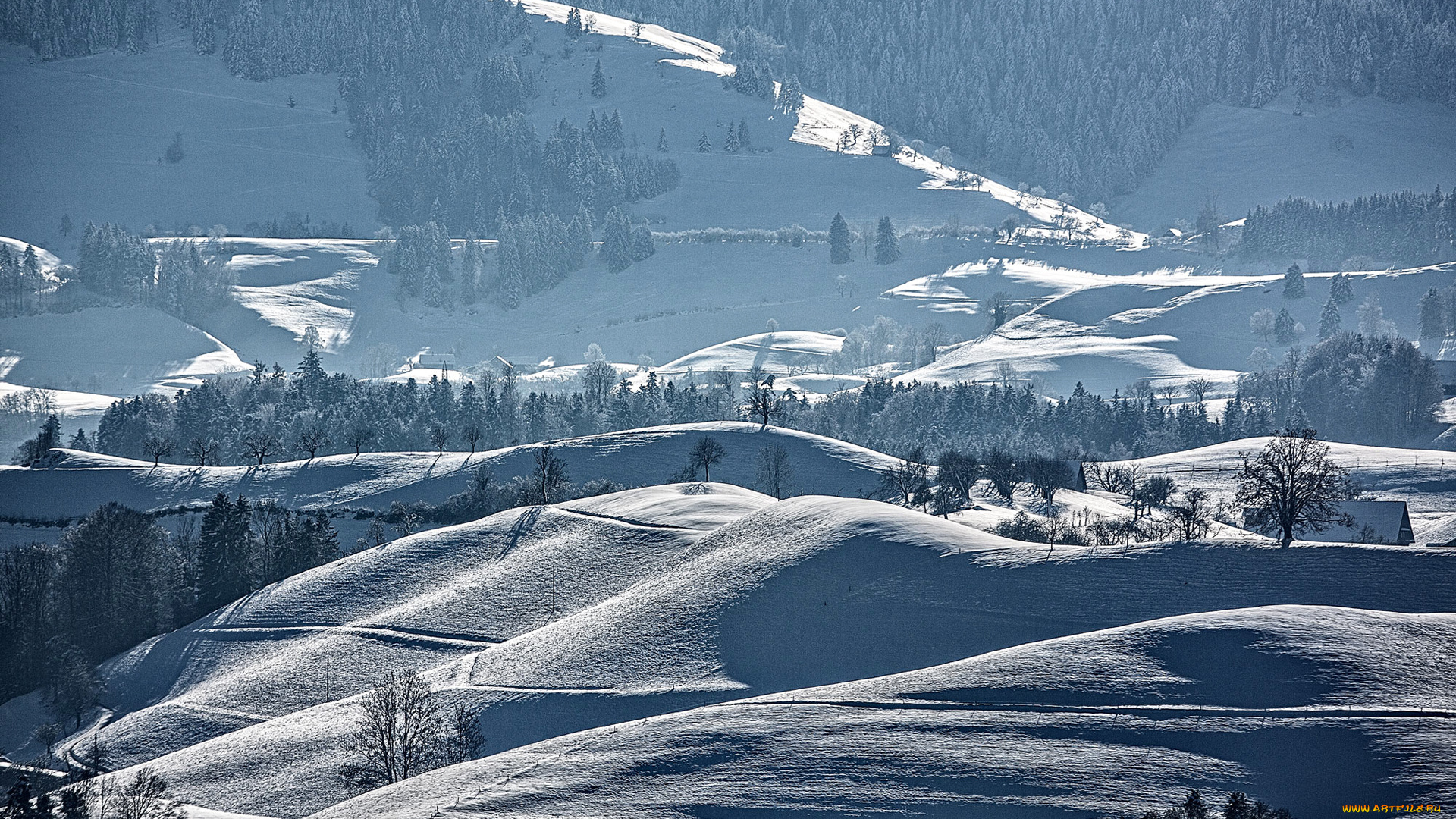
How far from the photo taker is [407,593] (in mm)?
79562

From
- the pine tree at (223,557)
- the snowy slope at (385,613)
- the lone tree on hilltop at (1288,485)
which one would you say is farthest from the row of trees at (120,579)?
the lone tree on hilltop at (1288,485)

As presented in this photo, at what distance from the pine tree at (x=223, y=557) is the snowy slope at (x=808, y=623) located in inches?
793

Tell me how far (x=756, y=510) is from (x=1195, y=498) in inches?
1567

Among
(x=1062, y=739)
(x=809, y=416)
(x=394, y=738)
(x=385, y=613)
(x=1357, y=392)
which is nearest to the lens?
(x=1062, y=739)

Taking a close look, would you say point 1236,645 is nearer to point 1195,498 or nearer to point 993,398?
point 1195,498

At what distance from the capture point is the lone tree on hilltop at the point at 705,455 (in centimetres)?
11038

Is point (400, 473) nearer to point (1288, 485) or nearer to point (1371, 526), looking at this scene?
point (1288, 485)

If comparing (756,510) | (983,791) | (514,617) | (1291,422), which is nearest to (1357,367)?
(1291,422)

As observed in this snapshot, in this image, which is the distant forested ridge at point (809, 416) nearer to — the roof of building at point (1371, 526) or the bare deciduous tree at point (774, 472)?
the bare deciduous tree at point (774, 472)

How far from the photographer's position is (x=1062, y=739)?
150 feet

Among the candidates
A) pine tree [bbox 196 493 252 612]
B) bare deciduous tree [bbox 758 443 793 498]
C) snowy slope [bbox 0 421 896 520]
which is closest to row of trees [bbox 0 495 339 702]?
pine tree [bbox 196 493 252 612]

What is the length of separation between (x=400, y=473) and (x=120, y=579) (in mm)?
31338

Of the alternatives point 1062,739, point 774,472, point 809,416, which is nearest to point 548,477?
point 774,472

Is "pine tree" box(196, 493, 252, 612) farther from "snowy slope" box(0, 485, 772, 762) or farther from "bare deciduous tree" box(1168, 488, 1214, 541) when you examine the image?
"bare deciduous tree" box(1168, 488, 1214, 541)
